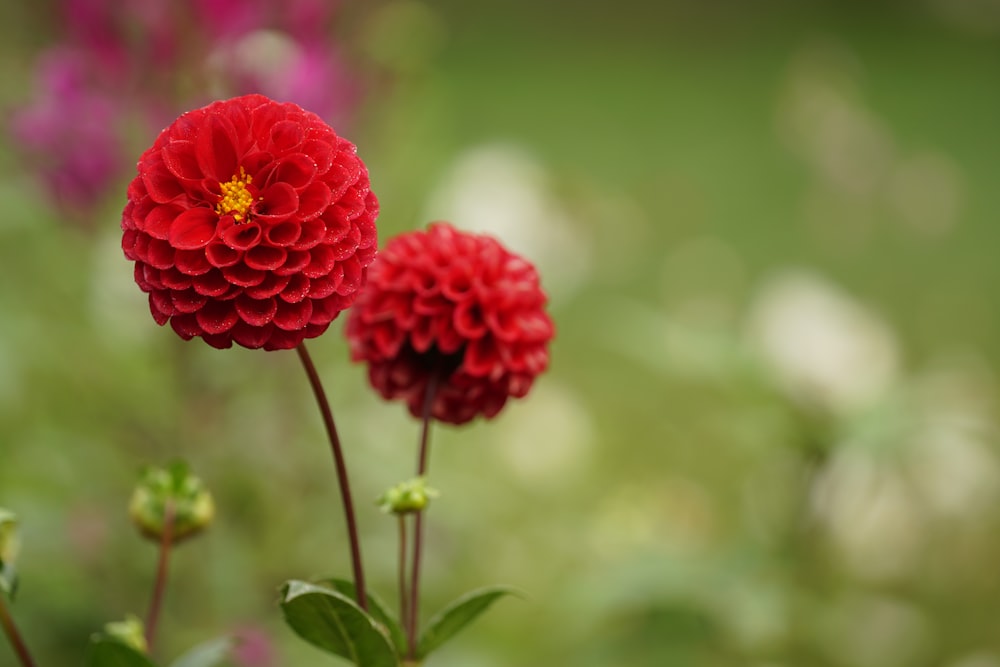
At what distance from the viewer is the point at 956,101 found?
8.30ft

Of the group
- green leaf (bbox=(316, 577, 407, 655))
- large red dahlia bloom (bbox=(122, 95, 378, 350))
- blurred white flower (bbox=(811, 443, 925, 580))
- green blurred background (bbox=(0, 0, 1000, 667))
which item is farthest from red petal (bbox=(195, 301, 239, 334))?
blurred white flower (bbox=(811, 443, 925, 580))

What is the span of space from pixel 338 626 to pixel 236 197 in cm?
14

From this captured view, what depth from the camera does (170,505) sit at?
0.43m

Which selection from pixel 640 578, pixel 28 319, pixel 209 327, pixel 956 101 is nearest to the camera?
pixel 209 327

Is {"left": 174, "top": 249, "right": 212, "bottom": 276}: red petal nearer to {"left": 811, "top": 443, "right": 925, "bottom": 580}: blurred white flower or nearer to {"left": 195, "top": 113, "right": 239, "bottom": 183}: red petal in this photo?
{"left": 195, "top": 113, "right": 239, "bottom": 183}: red petal

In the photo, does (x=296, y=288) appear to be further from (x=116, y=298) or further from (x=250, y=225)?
(x=116, y=298)

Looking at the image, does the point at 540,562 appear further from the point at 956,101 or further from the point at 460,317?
the point at 956,101

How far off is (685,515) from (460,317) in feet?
2.24

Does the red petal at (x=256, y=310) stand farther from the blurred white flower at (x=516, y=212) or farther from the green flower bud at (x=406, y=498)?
the blurred white flower at (x=516, y=212)

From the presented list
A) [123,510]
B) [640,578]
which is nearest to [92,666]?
[640,578]

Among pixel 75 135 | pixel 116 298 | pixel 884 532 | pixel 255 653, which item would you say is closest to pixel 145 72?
pixel 75 135

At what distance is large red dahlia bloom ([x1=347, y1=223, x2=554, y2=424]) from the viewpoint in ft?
1.34

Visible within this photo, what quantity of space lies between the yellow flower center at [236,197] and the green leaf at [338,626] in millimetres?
114

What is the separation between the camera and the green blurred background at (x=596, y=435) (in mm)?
814
